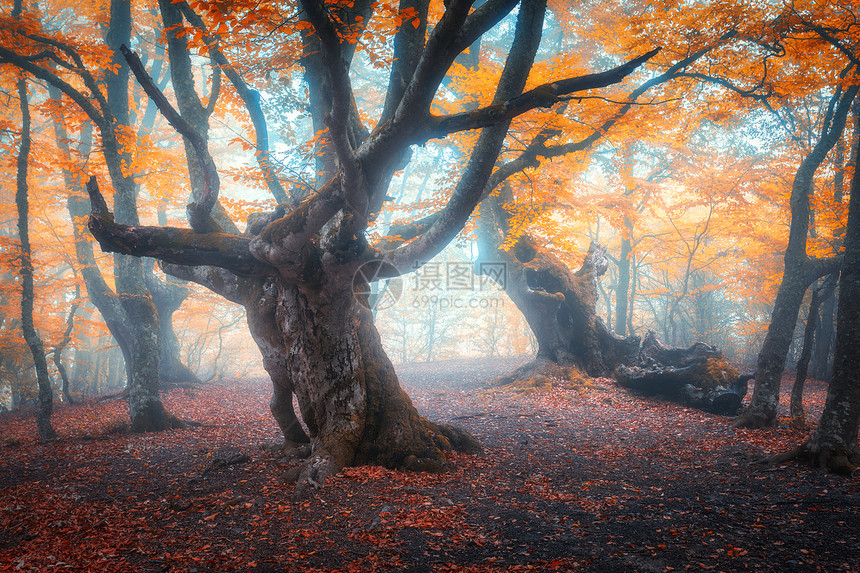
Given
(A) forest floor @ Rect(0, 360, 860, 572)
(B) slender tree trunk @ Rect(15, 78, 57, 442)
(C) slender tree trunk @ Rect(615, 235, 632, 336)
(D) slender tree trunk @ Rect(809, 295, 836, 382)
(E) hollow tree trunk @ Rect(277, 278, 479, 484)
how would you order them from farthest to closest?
(C) slender tree trunk @ Rect(615, 235, 632, 336)
(D) slender tree trunk @ Rect(809, 295, 836, 382)
(B) slender tree trunk @ Rect(15, 78, 57, 442)
(E) hollow tree trunk @ Rect(277, 278, 479, 484)
(A) forest floor @ Rect(0, 360, 860, 572)

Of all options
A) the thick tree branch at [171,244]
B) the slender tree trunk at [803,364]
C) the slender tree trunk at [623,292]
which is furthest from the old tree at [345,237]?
the slender tree trunk at [623,292]

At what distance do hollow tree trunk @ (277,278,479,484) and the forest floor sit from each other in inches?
15.2

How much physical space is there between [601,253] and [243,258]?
34.9 ft

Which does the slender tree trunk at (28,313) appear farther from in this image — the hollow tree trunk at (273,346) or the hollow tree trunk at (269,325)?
the hollow tree trunk at (273,346)

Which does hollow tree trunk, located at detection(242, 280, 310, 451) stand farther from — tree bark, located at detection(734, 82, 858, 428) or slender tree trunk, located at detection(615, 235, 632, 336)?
slender tree trunk, located at detection(615, 235, 632, 336)

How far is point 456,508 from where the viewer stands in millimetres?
3846

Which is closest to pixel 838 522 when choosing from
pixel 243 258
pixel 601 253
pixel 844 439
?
pixel 844 439

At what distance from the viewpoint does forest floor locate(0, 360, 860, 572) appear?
117 inches

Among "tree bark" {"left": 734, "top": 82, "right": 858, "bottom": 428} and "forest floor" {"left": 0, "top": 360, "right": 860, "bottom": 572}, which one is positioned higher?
"tree bark" {"left": 734, "top": 82, "right": 858, "bottom": 428}

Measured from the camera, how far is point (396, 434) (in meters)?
5.18

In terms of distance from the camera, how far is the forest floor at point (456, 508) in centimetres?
298

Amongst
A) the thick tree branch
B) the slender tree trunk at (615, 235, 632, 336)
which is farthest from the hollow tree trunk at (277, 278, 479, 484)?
the slender tree trunk at (615, 235, 632, 336)

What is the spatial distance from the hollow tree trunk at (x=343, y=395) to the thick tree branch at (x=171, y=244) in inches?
26.3

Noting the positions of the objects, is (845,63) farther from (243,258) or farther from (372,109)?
(372,109)
